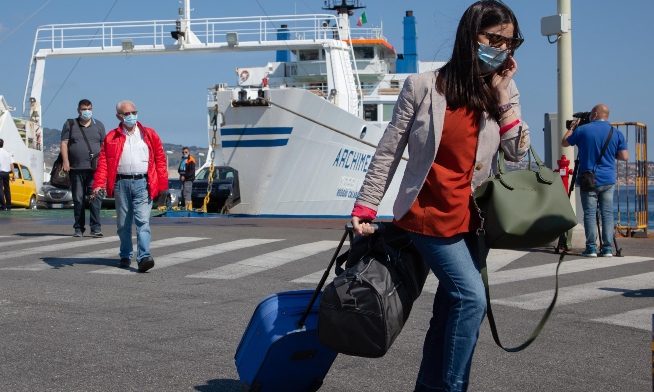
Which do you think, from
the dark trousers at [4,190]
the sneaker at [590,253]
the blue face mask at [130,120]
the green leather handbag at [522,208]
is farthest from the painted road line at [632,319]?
the dark trousers at [4,190]

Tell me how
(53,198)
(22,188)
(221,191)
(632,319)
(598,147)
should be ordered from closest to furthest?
(632,319) < (598,147) < (221,191) < (22,188) < (53,198)

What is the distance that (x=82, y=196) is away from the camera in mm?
13734

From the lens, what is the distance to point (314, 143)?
27500 mm

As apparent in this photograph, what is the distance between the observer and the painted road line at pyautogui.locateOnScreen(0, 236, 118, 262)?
460 inches

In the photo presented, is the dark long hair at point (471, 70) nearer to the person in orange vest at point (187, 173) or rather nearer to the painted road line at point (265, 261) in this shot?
the painted road line at point (265, 261)

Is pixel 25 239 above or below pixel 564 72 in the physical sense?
below

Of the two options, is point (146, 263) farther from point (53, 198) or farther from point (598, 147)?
point (53, 198)

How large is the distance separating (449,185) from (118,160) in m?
6.28

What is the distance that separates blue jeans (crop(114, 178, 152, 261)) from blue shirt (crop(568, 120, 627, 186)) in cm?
492

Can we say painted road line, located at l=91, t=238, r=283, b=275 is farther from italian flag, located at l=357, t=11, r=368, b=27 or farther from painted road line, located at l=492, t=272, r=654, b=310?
italian flag, located at l=357, t=11, r=368, b=27

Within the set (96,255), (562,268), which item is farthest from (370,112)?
(562,268)

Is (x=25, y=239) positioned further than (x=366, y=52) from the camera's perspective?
No

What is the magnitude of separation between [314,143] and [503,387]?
22.5 m

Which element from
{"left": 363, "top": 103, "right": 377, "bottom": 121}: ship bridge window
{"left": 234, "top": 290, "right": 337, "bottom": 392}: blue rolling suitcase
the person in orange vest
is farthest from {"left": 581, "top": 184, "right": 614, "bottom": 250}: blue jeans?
{"left": 363, "top": 103, "right": 377, "bottom": 121}: ship bridge window
